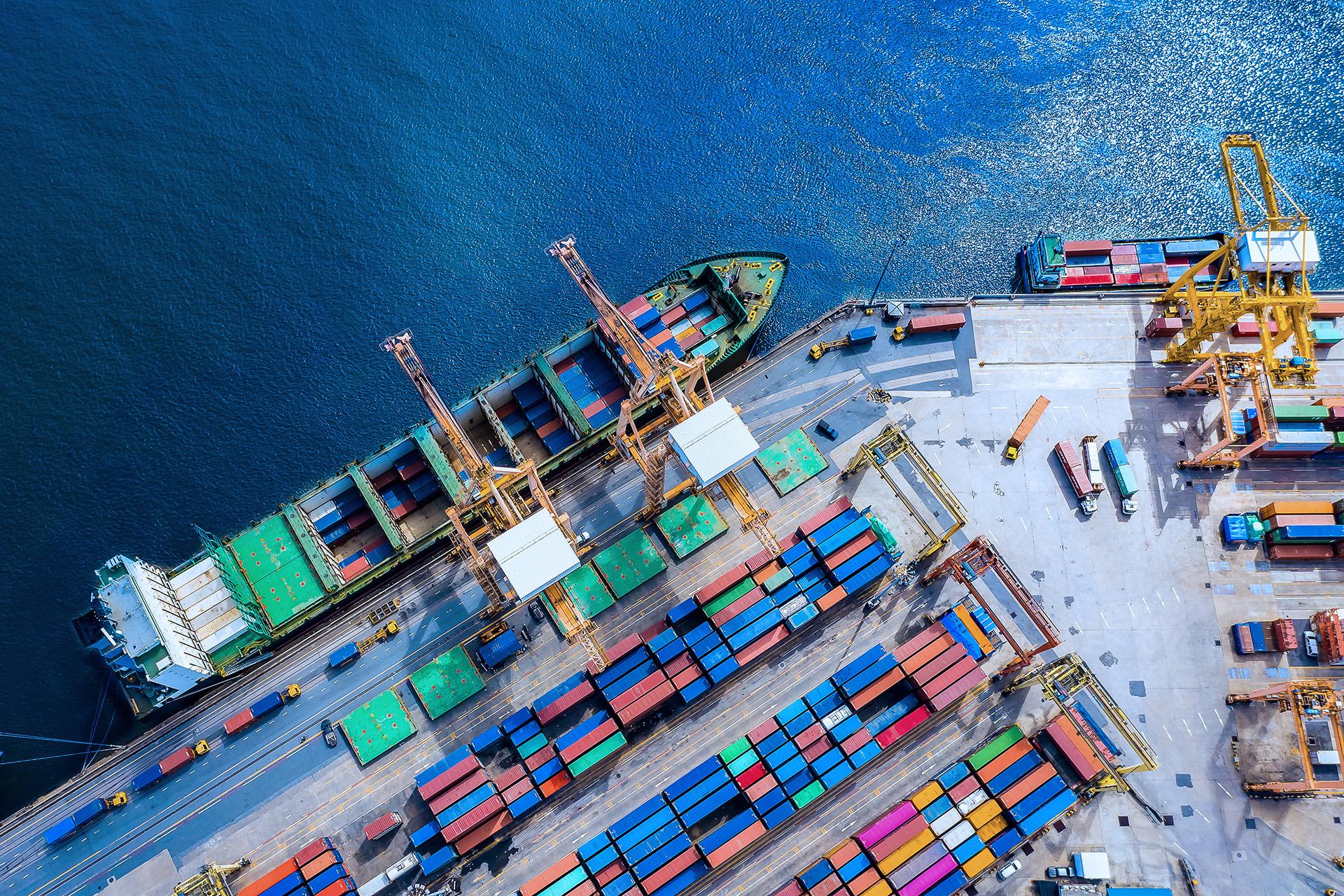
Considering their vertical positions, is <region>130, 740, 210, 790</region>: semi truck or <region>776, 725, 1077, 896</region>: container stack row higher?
<region>130, 740, 210, 790</region>: semi truck

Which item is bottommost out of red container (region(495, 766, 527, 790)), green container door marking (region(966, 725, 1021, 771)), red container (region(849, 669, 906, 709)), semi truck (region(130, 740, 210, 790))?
green container door marking (region(966, 725, 1021, 771))

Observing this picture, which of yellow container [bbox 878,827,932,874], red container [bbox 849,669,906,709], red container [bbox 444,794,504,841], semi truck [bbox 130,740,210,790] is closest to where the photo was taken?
yellow container [bbox 878,827,932,874]

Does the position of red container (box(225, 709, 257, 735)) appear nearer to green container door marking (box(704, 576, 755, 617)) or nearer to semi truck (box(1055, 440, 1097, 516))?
green container door marking (box(704, 576, 755, 617))

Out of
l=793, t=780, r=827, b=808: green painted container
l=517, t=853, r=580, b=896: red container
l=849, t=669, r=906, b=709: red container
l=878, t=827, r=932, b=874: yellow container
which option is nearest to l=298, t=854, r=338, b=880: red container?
l=517, t=853, r=580, b=896: red container

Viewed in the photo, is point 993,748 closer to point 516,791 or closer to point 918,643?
point 918,643

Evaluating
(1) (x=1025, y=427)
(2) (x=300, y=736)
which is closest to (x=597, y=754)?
(2) (x=300, y=736)

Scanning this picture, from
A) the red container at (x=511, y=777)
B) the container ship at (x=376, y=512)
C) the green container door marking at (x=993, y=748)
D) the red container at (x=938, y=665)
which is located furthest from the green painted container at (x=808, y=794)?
the container ship at (x=376, y=512)

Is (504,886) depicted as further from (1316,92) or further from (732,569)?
(1316,92)

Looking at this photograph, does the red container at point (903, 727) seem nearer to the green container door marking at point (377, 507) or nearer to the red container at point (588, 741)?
the red container at point (588, 741)
